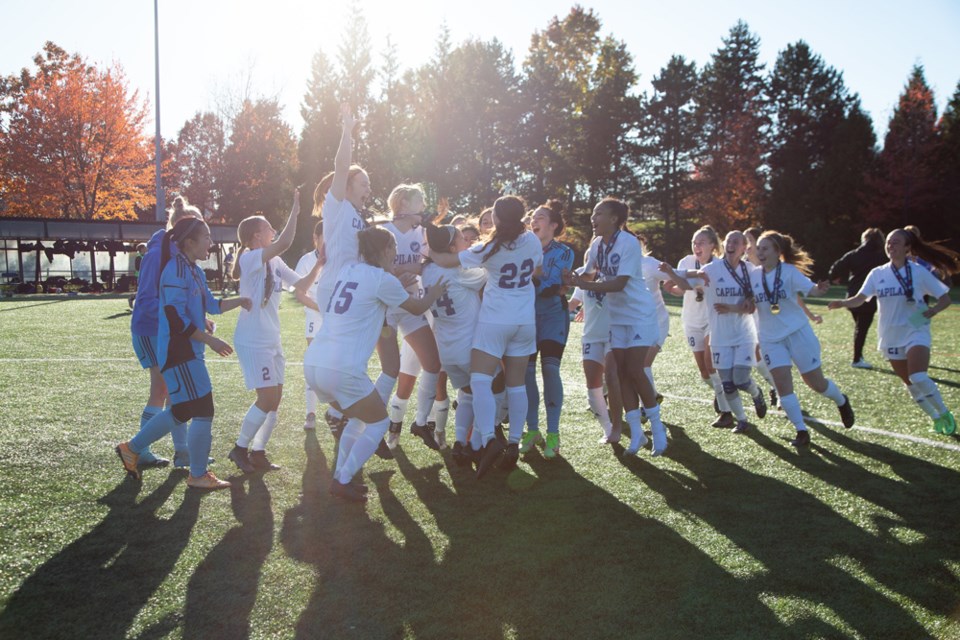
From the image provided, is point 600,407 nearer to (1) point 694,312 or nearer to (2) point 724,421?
(2) point 724,421

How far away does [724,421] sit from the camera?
24.5ft

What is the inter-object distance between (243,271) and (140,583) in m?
2.70

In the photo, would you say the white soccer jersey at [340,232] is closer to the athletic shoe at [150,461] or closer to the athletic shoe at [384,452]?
the athletic shoe at [384,452]

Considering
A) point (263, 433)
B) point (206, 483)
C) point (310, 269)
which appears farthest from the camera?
point (310, 269)

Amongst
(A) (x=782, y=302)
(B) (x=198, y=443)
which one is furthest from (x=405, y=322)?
(A) (x=782, y=302)

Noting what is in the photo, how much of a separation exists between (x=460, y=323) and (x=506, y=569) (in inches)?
95.6

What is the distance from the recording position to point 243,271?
5.80m

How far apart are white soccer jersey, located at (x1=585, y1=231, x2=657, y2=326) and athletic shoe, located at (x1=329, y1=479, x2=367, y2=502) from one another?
8.78 feet

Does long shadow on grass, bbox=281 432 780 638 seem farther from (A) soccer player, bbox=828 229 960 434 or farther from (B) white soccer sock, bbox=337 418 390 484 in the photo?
(A) soccer player, bbox=828 229 960 434

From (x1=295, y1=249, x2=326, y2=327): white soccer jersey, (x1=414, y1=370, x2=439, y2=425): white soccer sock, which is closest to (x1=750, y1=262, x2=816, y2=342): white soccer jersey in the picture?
(x1=414, y1=370, x2=439, y2=425): white soccer sock

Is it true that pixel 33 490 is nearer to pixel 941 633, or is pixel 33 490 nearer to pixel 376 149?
pixel 941 633

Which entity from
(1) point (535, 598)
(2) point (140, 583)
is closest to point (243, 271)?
(2) point (140, 583)

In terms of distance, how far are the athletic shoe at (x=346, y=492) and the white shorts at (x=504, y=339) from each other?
4.74 feet

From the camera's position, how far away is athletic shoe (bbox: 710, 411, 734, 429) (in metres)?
7.44
